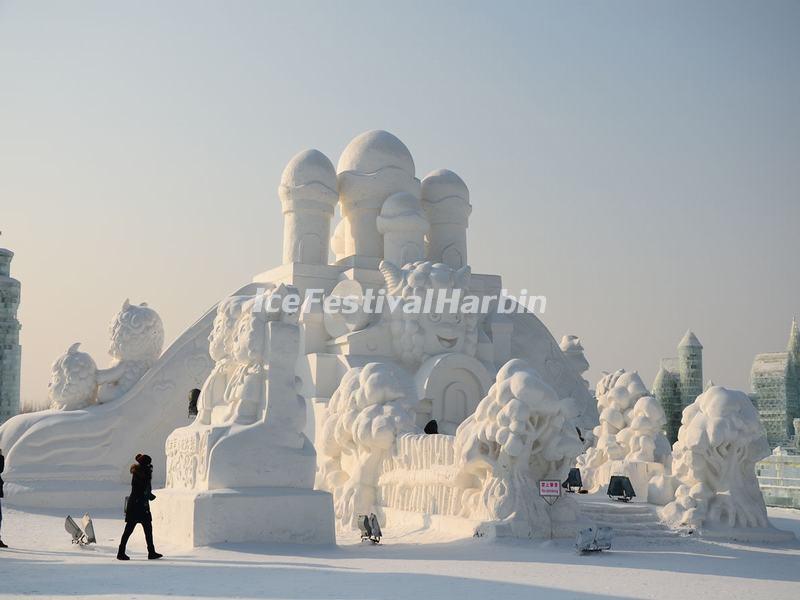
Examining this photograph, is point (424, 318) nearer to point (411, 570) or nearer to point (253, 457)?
point (253, 457)

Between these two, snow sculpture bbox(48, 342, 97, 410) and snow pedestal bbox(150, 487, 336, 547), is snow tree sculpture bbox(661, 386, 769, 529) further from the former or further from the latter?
snow sculpture bbox(48, 342, 97, 410)

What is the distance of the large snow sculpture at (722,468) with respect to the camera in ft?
35.1

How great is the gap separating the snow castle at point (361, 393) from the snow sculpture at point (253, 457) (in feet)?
0.08

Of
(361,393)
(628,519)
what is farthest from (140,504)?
(628,519)

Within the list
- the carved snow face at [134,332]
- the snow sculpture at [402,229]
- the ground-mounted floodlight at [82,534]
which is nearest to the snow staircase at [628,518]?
the ground-mounted floodlight at [82,534]

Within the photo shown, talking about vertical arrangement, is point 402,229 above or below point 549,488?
above

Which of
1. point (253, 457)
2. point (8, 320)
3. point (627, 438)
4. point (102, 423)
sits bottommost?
point (253, 457)

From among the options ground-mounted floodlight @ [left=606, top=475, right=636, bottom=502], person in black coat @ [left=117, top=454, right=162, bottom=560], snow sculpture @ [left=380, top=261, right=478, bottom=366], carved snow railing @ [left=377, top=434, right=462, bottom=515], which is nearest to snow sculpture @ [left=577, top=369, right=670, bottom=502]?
ground-mounted floodlight @ [left=606, top=475, right=636, bottom=502]

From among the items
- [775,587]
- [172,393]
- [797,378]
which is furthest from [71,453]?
[797,378]

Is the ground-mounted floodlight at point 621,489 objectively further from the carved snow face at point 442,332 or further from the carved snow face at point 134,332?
the carved snow face at point 134,332

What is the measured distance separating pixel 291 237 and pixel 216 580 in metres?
11.6

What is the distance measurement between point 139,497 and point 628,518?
19.8 ft

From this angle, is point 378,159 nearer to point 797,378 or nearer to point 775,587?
point 775,587

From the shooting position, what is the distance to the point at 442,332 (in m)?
15.7
